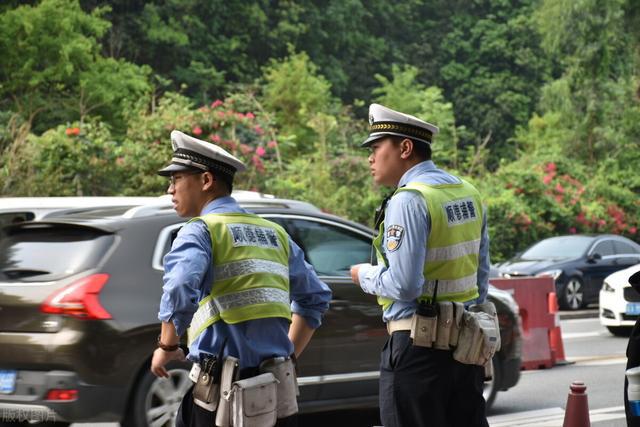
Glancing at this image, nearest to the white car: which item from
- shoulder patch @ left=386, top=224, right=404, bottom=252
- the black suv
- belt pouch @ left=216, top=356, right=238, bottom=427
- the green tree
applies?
the black suv

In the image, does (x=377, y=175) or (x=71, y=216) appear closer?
(x=377, y=175)

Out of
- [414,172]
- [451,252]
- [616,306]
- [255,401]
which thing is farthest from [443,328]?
[616,306]

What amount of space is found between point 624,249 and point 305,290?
61.4ft

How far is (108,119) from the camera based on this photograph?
A: 33.1 m

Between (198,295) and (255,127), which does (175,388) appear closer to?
(198,295)

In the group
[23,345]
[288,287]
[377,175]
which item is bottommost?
[23,345]

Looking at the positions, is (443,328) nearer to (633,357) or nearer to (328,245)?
(633,357)

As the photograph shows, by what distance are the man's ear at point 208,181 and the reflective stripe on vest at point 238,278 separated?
0.47 ft

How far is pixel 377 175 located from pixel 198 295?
1.06m

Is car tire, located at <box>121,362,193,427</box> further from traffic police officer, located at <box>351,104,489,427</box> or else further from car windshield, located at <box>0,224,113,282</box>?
traffic police officer, located at <box>351,104,489,427</box>

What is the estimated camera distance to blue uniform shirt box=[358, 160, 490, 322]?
189 inches

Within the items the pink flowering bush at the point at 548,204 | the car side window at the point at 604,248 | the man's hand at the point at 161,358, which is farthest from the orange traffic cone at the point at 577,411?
the pink flowering bush at the point at 548,204

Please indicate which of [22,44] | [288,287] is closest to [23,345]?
[288,287]

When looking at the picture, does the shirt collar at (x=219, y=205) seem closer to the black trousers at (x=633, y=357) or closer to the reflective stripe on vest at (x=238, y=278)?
the reflective stripe on vest at (x=238, y=278)
